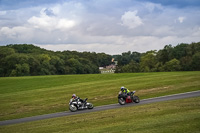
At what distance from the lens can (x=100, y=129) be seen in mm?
13125

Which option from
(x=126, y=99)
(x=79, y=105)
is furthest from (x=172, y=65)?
(x=79, y=105)

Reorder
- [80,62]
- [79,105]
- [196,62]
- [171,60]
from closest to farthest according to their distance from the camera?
1. [79,105]
2. [196,62]
3. [171,60]
4. [80,62]

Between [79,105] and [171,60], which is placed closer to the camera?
[79,105]

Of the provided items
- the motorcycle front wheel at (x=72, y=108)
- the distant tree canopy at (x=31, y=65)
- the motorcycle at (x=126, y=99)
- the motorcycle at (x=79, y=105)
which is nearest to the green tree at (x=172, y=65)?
the distant tree canopy at (x=31, y=65)

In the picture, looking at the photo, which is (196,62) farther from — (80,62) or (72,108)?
(72,108)

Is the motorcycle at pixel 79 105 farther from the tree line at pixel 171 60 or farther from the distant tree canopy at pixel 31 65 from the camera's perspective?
the tree line at pixel 171 60

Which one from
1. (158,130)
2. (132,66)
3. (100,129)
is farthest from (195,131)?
(132,66)

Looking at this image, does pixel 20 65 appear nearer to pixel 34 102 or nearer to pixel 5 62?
pixel 5 62

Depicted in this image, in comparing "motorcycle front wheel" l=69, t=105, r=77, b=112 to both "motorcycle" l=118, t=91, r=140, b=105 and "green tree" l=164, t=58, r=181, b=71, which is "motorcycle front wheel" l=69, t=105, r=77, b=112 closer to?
"motorcycle" l=118, t=91, r=140, b=105

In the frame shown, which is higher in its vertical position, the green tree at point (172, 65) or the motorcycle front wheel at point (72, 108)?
the green tree at point (172, 65)

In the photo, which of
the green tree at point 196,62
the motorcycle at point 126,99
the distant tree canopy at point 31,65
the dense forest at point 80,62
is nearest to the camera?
the motorcycle at point 126,99

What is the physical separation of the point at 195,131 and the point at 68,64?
12890 cm

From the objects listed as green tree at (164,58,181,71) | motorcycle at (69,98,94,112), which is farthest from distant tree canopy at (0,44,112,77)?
motorcycle at (69,98,94,112)

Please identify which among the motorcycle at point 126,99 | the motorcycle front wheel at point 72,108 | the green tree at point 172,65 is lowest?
the motorcycle front wheel at point 72,108
